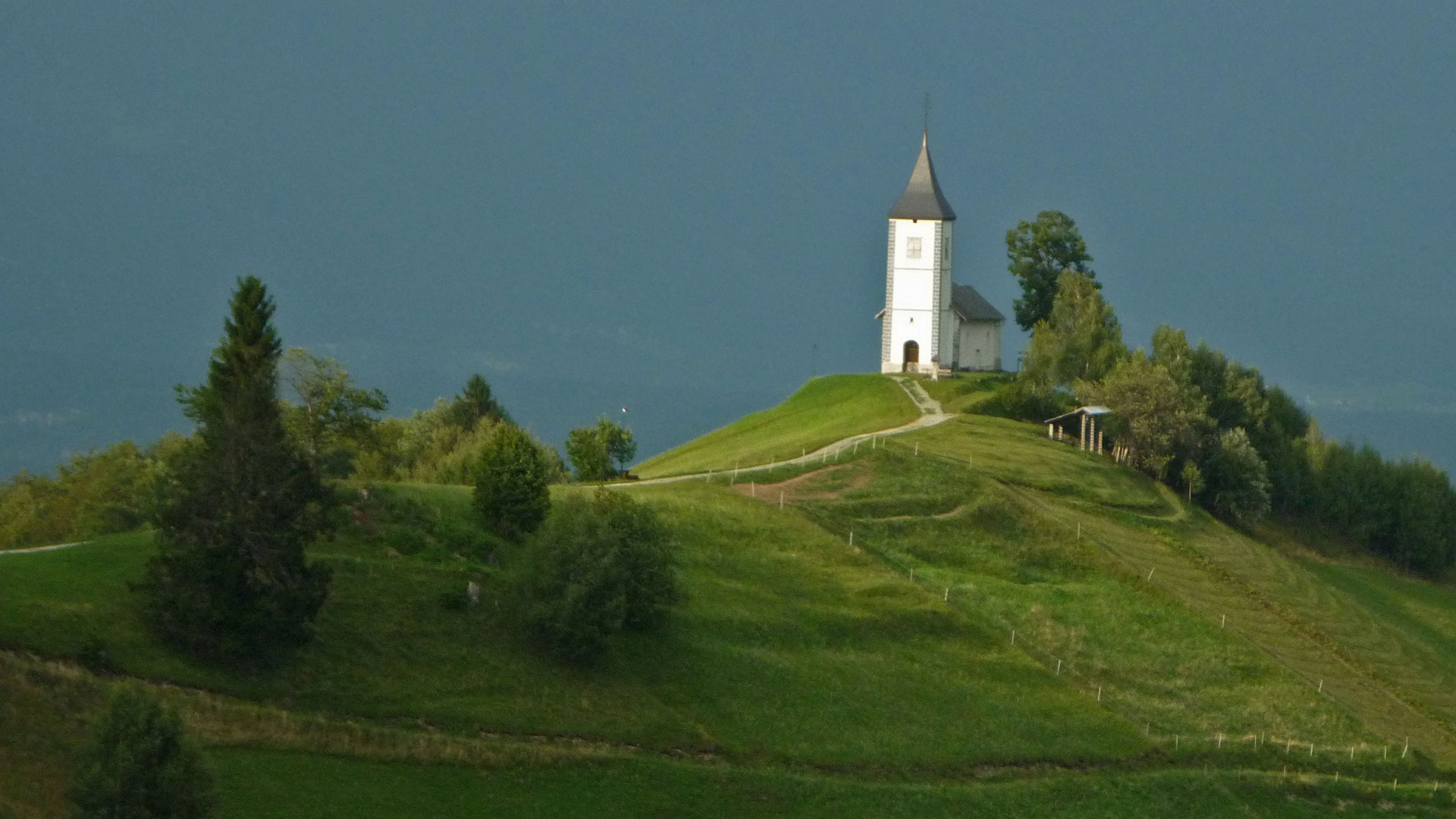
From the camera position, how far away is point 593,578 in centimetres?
4984

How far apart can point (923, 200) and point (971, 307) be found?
7450mm

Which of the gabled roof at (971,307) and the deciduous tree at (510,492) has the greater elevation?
the gabled roof at (971,307)

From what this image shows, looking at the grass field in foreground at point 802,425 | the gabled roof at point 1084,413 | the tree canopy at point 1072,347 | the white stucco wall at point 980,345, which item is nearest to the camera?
the grass field in foreground at point 802,425

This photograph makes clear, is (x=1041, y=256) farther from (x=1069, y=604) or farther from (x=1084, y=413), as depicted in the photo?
(x=1069, y=604)

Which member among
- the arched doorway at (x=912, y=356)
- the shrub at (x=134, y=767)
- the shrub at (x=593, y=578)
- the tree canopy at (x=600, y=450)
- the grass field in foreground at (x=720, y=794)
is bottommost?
the grass field in foreground at (x=720, y=794)

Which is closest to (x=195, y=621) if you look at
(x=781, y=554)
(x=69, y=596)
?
(x=69, y=596)

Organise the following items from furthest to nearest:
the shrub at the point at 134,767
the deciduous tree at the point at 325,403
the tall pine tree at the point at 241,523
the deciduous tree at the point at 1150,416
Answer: the deciduous tree at the point at 1150,416 < the deciduous tree at the point at 325,403 < the tall pine tree at the point at 241,523 < the shrub at the point at 134,767

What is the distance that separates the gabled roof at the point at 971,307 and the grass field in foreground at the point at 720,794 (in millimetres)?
52641

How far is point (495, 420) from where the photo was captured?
89438 millimetres

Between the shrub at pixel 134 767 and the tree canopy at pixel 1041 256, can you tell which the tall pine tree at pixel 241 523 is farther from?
the tree canopy at pixel 1041 256

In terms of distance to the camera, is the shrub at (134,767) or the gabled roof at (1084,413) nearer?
the shrub at (134,767)

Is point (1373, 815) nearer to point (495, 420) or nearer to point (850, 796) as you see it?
point (850, 796)

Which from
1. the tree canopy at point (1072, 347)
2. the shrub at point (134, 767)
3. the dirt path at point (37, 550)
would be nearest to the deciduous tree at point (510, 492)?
the dirt path at point (37, 550)

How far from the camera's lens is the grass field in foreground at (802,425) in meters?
83.1
